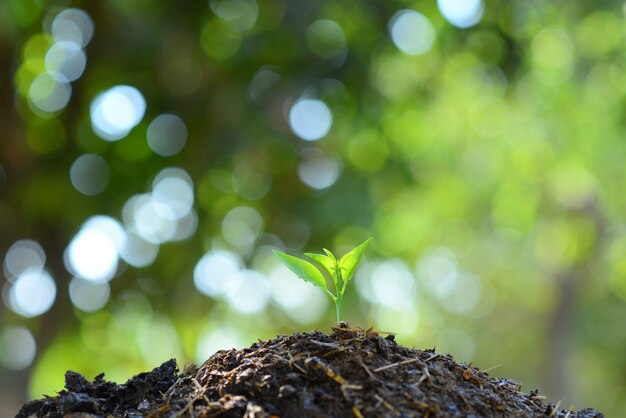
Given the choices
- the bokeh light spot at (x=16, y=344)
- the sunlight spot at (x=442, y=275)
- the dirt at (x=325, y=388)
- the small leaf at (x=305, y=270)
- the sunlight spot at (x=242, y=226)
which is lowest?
the dirt at (x=325, y=388)

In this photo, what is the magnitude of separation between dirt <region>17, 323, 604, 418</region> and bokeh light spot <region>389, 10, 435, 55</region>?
5.07 metres

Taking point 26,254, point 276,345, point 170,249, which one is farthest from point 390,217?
point 276,345

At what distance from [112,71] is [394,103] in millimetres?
2587

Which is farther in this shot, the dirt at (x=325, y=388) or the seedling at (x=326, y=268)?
the seedling at (x=326, y=268)

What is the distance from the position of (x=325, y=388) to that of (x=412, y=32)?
5.98 metres

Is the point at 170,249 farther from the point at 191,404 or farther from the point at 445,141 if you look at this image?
the point at 191,404

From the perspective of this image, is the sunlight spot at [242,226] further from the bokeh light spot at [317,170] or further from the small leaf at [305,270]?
the small leaf at [305,270]

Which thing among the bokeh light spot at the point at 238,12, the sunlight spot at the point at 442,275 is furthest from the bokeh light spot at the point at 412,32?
the sunlight spot at the point at 442,275

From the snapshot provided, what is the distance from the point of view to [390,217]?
7.62 m

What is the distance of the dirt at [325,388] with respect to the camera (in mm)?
1171

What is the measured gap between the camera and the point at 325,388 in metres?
1.20

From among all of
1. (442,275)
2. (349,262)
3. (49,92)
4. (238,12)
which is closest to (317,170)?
(238,12)

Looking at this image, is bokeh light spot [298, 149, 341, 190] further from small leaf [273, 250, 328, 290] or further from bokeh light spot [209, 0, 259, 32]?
small leaf [273, 250, 328, 290]

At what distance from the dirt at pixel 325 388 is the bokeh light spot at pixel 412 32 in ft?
16.6
